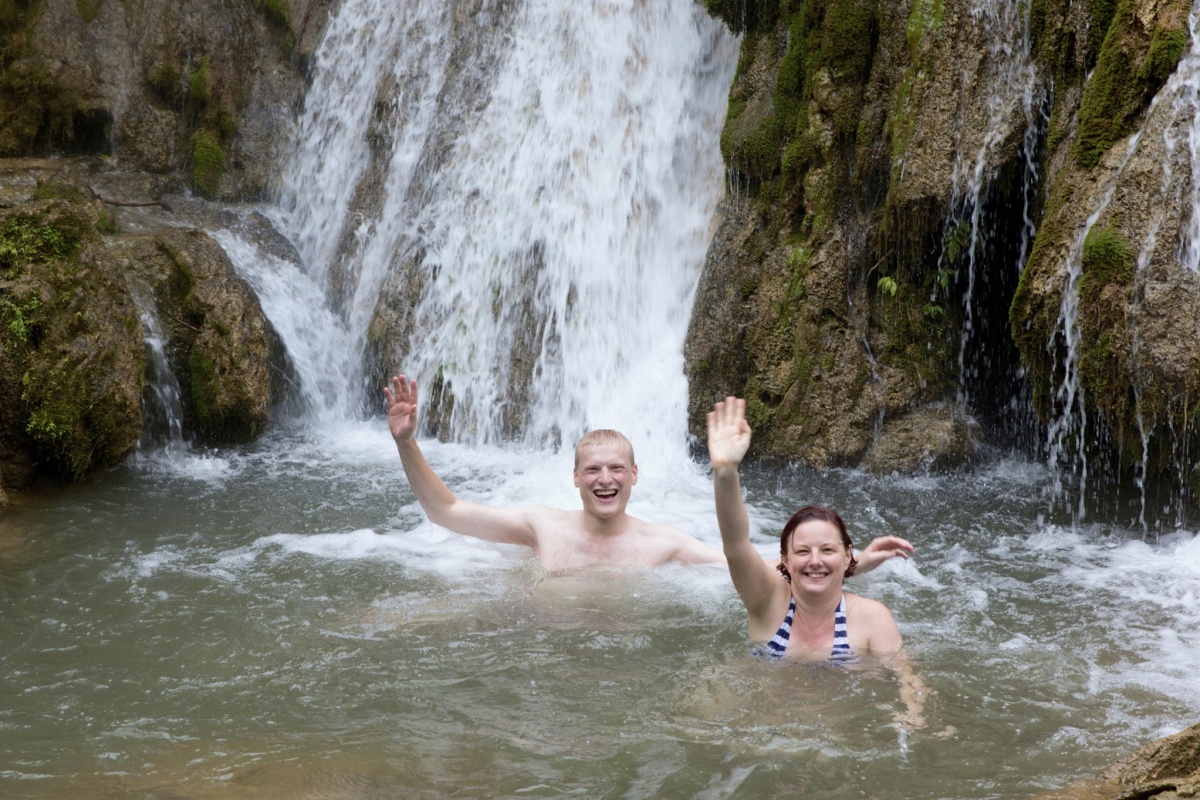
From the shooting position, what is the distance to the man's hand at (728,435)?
361cm

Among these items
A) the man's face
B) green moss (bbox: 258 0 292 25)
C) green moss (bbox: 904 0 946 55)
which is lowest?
the man's face

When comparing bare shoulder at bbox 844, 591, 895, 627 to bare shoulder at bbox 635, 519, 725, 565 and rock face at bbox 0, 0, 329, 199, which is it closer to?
bare shoulder at bbox 635, 519, 725, 565

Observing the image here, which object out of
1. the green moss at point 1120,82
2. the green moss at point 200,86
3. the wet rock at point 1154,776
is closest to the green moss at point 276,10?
the green moss at point 200,86

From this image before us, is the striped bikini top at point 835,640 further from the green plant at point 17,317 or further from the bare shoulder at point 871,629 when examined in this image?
the green plant at point 17,317

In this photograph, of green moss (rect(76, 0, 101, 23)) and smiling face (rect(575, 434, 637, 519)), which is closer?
smiling face (rect(575, 434, 637, 519))

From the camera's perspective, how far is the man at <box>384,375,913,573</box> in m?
5.36

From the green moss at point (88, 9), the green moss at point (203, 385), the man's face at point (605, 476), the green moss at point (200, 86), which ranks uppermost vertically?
the green moss at point (88, 9)

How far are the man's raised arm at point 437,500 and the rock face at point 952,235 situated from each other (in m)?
3.99

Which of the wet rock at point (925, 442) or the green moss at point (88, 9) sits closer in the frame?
the wet rock at point (925, 442)

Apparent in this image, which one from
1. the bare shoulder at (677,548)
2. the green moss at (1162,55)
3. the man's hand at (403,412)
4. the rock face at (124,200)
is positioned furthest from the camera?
the rock face at (124,200)

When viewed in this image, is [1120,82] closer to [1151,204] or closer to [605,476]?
[1151,204]

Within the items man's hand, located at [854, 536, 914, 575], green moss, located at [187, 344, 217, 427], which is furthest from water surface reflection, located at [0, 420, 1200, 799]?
green moss, located at [187, 344, 217, 427]

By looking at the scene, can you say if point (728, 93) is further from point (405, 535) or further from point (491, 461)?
point (405, 535)

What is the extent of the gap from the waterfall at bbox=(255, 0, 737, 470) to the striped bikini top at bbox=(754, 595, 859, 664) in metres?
5.75
